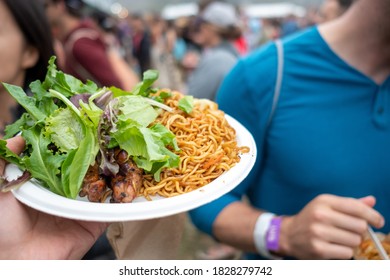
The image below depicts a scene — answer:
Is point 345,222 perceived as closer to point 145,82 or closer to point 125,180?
point 125,180

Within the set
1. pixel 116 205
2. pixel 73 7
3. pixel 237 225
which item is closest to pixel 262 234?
pixel 237 225

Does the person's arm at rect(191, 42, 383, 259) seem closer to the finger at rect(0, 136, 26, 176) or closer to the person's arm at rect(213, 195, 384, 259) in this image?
the person's arm at rect(213, 195, 384, 259)

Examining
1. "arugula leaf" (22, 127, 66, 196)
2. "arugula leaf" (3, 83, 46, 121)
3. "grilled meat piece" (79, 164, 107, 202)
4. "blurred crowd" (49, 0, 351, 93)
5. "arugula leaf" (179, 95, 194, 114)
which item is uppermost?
"arugula leaf" (3, 83, 46, 121)

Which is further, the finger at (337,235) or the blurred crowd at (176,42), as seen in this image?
the blurred crowd at (176,42)

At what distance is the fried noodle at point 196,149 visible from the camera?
153 cm

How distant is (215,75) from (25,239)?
9.55 feet

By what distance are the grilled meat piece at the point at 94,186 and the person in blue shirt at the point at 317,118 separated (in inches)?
33.6

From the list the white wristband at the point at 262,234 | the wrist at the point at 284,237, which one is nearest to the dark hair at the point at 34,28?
the white wristband at the point at 262,234

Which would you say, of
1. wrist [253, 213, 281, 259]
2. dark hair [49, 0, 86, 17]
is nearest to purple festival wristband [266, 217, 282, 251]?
wrist [253, 213, 281, 259]

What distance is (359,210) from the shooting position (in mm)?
1619

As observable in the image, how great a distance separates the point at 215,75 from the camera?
3988mm

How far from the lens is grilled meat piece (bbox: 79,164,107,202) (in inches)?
55.3

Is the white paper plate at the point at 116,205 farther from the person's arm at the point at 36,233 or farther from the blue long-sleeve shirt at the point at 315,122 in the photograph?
the blue long-sleeve shirt at the point at 315,122

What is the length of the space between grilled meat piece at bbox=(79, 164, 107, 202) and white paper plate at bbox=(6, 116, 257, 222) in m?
0.05
